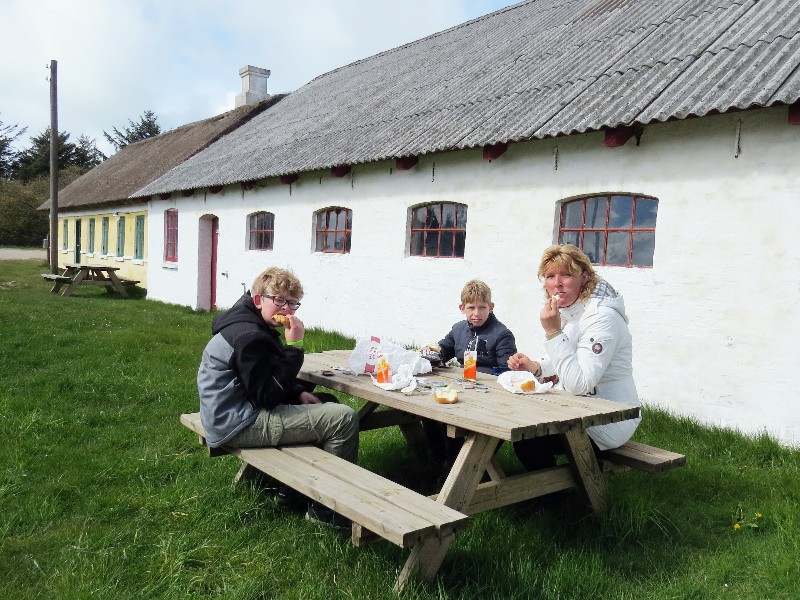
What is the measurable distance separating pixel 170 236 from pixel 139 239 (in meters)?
2.81

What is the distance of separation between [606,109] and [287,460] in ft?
15.5

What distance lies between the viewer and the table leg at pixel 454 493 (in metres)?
2.52

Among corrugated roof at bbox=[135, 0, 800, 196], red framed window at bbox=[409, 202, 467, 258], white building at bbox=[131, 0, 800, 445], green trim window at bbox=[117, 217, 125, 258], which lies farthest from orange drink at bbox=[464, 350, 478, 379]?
green trim window at bbox=[117, 217, 125, 258]

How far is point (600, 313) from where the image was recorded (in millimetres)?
3131

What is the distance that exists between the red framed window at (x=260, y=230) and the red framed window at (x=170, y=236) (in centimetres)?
420

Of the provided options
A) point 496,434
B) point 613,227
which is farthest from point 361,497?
point 613,227

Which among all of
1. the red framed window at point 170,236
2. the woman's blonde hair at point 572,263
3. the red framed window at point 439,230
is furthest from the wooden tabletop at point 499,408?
the red framed window at point 170,236

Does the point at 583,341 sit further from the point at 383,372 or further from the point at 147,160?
the point at 147,160

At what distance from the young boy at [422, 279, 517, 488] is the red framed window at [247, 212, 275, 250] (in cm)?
829

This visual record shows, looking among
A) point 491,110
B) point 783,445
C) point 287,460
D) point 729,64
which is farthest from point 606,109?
point 287,460

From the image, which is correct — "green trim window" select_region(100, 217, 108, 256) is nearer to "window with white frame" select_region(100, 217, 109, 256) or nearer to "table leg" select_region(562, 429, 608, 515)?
"window with white frame" select_region(100, 217, 109, 256)

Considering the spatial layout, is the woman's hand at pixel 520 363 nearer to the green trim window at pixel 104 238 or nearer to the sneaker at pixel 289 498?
the sneaker at pixel 289 498

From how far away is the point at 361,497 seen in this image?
8.30 ft

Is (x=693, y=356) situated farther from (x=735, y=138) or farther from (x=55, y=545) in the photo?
(x=55, y=545)
